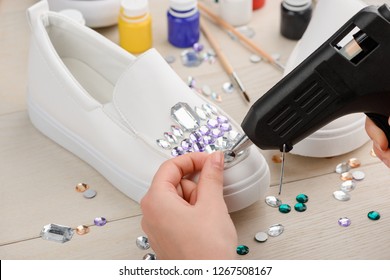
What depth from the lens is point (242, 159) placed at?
0.99 m

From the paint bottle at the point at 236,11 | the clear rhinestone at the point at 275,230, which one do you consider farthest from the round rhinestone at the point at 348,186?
the paint bottle at the point at 236,11

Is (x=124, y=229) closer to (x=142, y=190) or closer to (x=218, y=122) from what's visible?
(x=142, y=190)

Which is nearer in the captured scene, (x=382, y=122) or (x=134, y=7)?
(x=382, y=122)

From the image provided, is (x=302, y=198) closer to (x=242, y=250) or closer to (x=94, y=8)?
(x=242, y=250)

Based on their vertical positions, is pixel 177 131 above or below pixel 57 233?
above

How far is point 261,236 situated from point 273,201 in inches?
2.6

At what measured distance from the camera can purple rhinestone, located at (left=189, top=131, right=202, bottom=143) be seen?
102 cm

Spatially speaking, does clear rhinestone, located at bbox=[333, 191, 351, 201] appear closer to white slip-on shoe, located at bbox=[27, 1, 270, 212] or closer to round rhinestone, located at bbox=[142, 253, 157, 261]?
white slip-on shoe, located at bbox=[27, 1, 270, 212]

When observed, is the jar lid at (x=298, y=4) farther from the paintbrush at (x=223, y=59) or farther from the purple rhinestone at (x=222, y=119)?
the purple rhinestone at (x=222, y=119)

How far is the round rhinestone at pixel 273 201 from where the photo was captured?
41.3 inches

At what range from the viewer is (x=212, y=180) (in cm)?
93

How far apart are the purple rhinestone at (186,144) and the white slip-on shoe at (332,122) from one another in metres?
0.17

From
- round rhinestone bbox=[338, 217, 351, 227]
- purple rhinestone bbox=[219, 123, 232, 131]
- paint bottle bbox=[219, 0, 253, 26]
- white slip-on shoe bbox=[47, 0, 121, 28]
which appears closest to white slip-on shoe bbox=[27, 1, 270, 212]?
purple rhinestone bbox=[219, 123, 232, 131]

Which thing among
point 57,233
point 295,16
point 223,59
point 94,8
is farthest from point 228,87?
point 57,233
